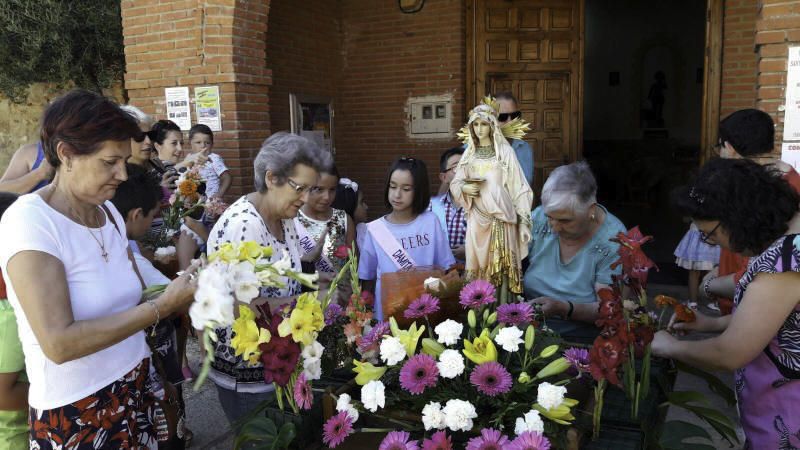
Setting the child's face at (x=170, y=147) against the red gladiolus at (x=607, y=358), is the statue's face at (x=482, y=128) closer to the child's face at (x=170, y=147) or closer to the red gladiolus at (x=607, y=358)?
the red gladiolus at (x=607, y=358)

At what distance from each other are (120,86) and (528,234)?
909 cm

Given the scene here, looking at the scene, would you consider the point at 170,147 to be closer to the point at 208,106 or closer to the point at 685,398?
the point at 208,106

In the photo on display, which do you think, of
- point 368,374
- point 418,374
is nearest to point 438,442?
point 418,374

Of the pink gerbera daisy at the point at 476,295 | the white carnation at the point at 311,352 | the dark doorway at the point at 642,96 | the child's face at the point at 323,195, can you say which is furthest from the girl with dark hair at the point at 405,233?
the dark doorway at the point at 642,96

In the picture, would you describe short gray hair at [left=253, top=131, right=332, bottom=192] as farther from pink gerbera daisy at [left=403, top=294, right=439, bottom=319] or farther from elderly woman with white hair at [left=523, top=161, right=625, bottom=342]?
elderly woman with white hair at [left=523, top=161, right=625, bottom=342]

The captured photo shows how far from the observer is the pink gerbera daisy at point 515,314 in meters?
1.93

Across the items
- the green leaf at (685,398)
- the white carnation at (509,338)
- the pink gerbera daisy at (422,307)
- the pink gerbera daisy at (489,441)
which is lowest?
the green leaf at (685,398)

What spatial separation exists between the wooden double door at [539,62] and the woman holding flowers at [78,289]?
6.33m

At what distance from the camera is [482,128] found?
98.2 inches

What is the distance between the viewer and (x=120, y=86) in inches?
380

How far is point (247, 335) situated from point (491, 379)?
27.4 inches

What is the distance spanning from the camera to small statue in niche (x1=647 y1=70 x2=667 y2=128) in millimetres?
14656

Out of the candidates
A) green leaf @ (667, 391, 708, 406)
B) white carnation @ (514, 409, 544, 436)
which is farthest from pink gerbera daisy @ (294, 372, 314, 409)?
green leaf @ (667, 391, 708, 406)

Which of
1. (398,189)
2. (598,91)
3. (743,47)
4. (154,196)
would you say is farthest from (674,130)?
(154,196)
